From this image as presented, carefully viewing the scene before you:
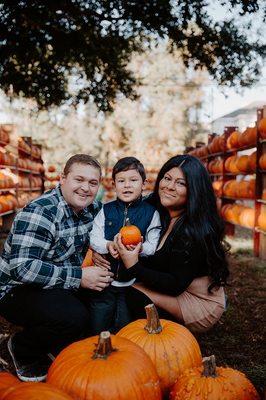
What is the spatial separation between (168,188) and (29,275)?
1134mm

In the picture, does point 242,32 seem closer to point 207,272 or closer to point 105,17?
point 105,17

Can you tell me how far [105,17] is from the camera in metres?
8.59

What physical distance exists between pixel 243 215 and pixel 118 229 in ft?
18.2

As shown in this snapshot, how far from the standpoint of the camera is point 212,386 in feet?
6.21

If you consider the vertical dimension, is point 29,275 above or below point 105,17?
below

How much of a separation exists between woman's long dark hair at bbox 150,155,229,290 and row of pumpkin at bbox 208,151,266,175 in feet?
15.0

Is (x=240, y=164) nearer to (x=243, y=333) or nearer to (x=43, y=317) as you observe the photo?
(x=243, y=333)

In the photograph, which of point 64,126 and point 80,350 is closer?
point 80,350

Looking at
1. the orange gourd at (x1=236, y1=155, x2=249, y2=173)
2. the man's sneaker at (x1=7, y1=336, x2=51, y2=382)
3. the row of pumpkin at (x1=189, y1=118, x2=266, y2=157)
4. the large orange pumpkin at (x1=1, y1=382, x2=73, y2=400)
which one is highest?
the row of pumpkin at (x1=189, y1=118, x2=266, y2=157)

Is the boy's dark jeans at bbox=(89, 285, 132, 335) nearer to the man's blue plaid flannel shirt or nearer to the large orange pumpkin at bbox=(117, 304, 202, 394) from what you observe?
the man's blue plaid flannel shirt

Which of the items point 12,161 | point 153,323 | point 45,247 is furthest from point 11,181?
point 153,323

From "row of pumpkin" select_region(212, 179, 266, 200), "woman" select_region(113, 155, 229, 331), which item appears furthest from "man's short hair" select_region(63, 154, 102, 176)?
"row of pumpkin" select_region(212, 179, 266, 200)

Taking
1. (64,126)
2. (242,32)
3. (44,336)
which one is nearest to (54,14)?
(242,32)

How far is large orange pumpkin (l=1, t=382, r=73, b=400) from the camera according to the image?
1.52m
